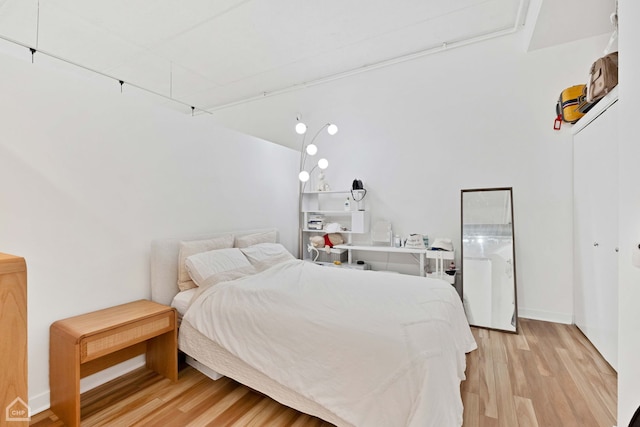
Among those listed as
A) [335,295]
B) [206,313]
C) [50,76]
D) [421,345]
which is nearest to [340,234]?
[335,295]

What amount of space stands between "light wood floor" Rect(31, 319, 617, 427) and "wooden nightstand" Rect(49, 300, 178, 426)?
0.43ft

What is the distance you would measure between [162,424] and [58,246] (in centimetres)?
133

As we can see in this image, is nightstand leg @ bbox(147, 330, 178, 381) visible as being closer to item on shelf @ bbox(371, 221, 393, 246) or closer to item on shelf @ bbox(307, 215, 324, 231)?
item on shelf @ bbox(307, 215, 324, 231)

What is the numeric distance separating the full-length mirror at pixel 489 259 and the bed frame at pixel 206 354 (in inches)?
91.6

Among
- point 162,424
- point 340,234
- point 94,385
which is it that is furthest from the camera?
point 340,234

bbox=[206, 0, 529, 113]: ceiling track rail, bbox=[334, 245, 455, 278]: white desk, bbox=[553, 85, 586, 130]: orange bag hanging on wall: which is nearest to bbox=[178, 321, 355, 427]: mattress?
bbox=[334, 245, 455, 278]: white desk

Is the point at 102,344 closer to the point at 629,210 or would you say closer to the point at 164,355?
the point at 164,355

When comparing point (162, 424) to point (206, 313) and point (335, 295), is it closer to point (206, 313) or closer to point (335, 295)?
point (206, 313)

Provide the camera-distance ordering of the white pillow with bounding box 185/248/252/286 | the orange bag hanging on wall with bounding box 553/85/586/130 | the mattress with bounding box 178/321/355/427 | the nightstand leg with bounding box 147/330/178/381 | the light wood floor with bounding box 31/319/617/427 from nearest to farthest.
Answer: the mattress with bounding box 178/321/355/427
the light wood floor with bounding box 31/319/617/427
the nightstand leg with bounding box 147/330/178/381
the white pillow with bounding box 185/248/252/286
the orange bag hanging on wall with bounding box 553/85/586/130

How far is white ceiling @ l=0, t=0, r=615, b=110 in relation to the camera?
278cm

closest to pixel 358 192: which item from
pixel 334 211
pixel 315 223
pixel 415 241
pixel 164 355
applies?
pixel 334 211

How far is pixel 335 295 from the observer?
2.28 metres

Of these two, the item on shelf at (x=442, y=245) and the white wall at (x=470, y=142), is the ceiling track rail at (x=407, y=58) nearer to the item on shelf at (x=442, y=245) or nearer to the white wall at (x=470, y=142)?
the white wall at (x=470, y=142)

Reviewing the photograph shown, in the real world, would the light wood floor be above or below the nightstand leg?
below
